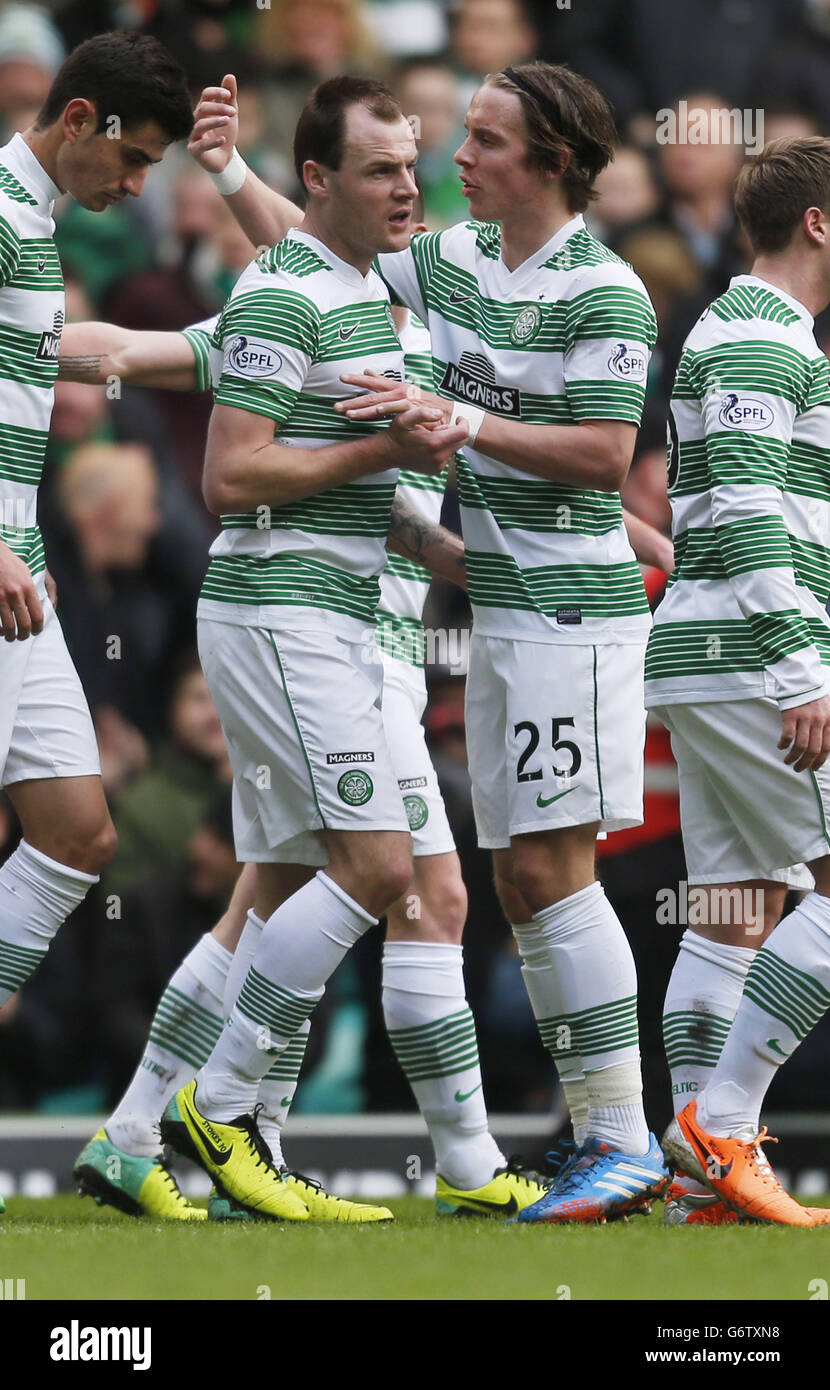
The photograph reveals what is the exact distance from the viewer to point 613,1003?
4.04m

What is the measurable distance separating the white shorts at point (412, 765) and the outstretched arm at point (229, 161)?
101cm

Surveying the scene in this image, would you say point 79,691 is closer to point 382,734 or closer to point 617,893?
point 382,734

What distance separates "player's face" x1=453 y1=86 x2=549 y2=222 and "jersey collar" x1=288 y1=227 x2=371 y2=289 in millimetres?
261

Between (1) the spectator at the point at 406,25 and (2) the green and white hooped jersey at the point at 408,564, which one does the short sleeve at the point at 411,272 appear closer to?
(2) the green and white hooped jersey at the point at 408,564

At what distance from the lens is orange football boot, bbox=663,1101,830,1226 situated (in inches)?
157

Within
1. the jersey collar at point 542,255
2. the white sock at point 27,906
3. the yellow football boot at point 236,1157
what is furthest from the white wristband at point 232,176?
the yellow football boot at point 236,1157

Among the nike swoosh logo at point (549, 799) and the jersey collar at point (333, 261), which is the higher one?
the jersey collar at point (333, 261)

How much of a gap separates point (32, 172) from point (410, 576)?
1189 mm

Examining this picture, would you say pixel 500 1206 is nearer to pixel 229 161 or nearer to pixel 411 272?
pixel 411 272

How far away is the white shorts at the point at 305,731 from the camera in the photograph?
395 centimetres

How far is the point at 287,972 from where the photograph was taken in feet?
13.1

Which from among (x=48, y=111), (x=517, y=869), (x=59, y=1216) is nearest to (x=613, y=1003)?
(x=517, y=869)

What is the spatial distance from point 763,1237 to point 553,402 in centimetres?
159

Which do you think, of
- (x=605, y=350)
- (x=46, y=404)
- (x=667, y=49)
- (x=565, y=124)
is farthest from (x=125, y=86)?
(x=667, y=49)
